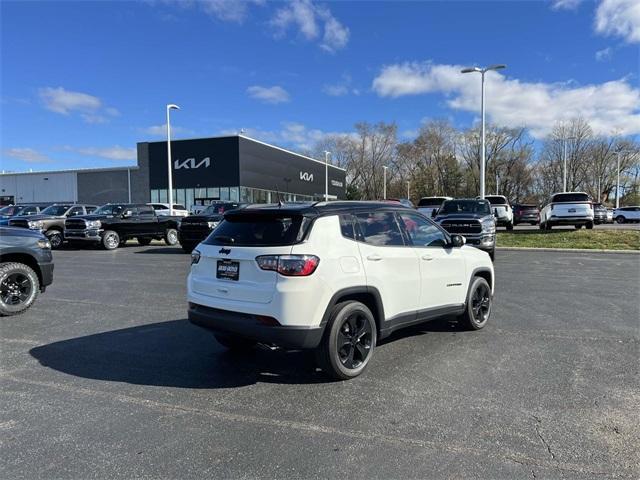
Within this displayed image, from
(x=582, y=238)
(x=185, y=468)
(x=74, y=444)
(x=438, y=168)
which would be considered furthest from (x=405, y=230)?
(x=438, y=168)

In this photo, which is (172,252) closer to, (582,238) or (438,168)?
(582,238)

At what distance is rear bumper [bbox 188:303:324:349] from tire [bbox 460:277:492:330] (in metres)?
2.83

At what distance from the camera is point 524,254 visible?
697 inches

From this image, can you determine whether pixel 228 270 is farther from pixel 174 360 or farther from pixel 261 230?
pixel 174 360

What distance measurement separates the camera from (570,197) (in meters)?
23.1

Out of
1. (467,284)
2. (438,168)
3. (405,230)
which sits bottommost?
(467,284)

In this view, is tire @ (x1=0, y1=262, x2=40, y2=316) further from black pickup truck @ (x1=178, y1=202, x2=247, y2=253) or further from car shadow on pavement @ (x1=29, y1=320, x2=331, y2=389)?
black pickup truck @ (x1=178, y1=202, x2=247, y2=253)

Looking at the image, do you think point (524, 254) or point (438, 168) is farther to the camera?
point (438, 168)

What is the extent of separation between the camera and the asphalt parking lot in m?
3.19

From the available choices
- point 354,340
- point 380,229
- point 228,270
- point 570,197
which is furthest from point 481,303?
point 570,197

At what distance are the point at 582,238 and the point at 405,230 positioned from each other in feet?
59.6

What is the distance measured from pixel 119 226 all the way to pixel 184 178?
33905mm

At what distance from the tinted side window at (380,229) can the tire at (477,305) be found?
172 centimetres

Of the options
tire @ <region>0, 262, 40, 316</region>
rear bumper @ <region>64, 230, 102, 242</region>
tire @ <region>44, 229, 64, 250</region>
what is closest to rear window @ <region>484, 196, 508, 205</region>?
rear bumper @ <region>64, 230, 102, 242</region>
